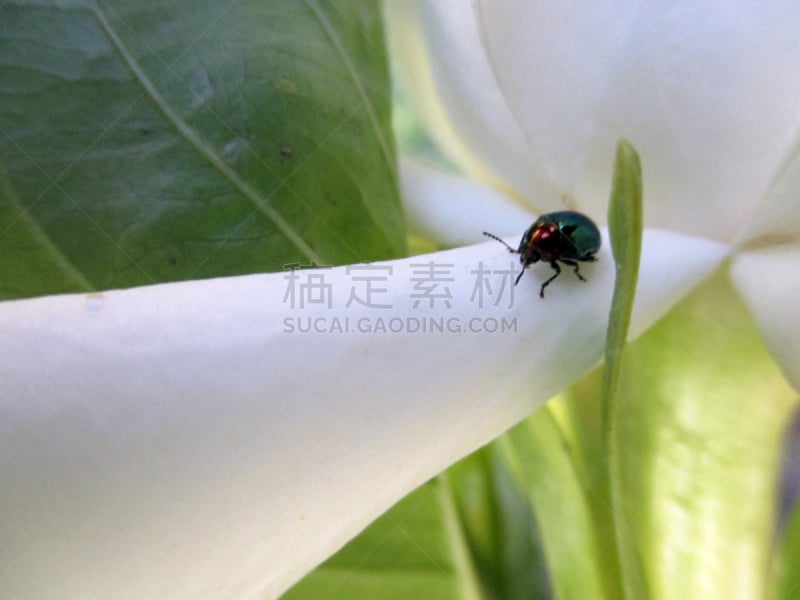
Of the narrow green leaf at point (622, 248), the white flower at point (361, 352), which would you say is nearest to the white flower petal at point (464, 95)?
the white flower at point (361, 352)

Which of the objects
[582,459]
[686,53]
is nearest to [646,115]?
[686,53]

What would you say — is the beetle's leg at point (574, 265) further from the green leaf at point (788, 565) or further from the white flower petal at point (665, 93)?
the green leaf at point (788, 565)

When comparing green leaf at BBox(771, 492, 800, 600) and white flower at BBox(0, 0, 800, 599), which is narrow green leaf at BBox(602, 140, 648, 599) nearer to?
white flower at BBox(0, 0, 800, 599)

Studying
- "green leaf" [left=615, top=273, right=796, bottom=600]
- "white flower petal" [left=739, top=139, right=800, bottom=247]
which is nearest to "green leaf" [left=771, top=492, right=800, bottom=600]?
"green leaf" [left=615, top=273, right=796, bottom=600]

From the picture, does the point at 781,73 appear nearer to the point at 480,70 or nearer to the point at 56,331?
the point at 480,70

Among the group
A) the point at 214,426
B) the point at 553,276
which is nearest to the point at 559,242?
the point at 553,276

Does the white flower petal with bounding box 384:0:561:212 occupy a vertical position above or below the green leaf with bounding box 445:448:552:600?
above

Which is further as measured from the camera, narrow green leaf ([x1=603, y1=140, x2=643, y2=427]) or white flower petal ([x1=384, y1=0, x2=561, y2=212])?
white flower petal ([x1=384, y1=0, x2=561, y2=212])
